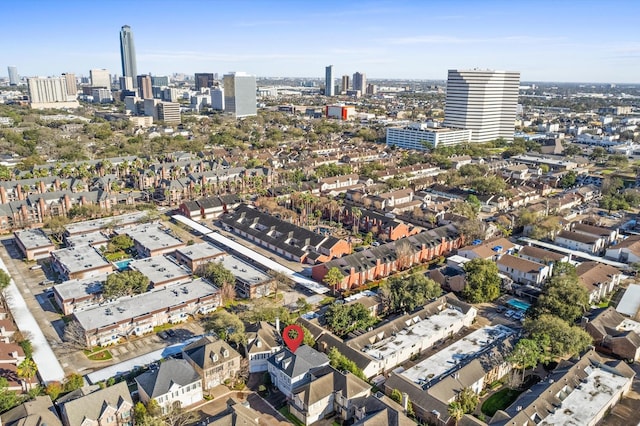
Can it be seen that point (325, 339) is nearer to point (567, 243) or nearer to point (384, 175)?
point (567, 243)

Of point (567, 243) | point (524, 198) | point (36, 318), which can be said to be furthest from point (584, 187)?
point (36, 318)

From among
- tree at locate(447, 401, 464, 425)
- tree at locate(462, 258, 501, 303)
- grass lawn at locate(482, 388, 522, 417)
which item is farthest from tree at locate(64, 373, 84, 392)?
tree at locate(462, 258, 501, 303)

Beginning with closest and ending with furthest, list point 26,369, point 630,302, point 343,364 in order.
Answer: point 26,369 → point 343,364 → point 630,302

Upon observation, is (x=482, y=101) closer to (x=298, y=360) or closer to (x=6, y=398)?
(x=298, y=360)

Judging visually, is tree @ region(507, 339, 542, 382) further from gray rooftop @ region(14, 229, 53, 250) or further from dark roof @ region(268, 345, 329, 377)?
gray rooftop @ region(14, 229, 53, 250)

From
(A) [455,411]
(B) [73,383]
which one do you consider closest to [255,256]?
(B) [73,383]

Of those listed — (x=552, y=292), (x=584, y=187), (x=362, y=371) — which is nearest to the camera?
(x=362, y=371)
